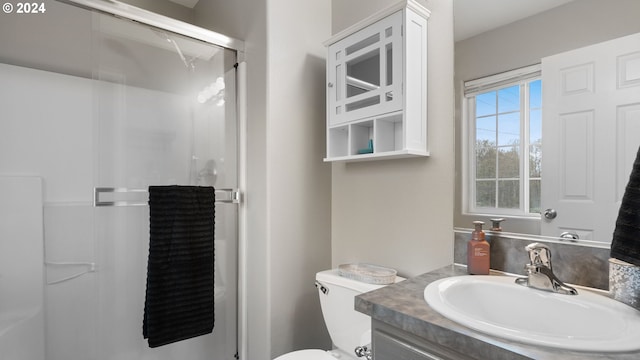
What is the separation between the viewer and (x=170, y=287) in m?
1.45

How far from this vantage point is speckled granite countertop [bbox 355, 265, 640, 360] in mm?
570

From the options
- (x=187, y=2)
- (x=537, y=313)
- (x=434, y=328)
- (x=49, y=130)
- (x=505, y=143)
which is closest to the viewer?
(x=434, y=328)

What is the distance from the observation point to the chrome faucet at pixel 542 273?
88cm

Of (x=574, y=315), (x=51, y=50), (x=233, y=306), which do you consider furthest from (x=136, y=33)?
(x=574, y=315)

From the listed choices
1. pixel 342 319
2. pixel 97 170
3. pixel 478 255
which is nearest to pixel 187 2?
pixel 97 170

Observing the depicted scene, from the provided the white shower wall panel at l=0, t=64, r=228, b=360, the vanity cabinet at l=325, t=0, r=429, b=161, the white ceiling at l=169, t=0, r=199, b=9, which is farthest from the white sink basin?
the white ceiling at l=169, t=0, r=199, b=9

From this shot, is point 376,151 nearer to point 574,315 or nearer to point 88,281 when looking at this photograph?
point 574,315

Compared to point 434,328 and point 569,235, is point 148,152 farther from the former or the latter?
point 569,235

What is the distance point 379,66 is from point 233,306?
141cm

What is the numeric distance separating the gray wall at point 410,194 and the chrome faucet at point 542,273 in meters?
0.34

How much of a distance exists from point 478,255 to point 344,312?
23.6 inches

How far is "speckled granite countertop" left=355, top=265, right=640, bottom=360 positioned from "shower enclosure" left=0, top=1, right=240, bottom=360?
1030mm

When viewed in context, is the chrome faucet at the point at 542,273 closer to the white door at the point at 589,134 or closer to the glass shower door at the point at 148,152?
the white door at the point at 589,134

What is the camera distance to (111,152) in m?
1.42
